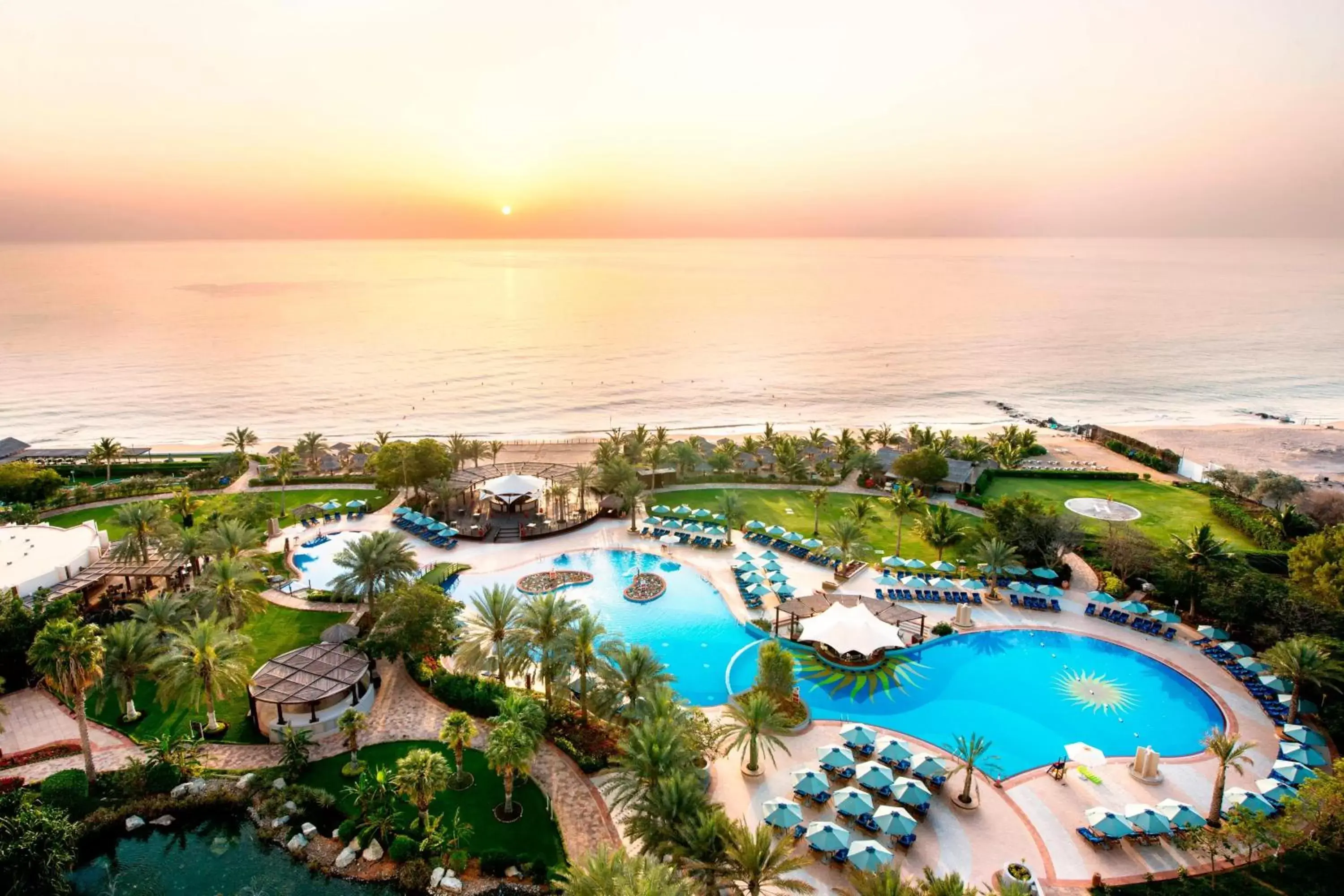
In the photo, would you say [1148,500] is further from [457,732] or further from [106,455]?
[106,455]

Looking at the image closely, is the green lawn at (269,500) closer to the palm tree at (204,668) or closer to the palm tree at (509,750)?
the palm tree at (204,668)

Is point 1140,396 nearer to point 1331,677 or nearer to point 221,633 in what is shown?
point 1331,677

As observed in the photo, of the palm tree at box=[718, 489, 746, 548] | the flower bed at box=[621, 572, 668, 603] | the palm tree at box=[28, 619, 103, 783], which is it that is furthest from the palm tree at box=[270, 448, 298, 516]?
the palm tree at box=[718, 489, 746, 548]

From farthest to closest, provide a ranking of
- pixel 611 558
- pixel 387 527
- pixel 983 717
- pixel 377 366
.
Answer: pixel 377 366, pixel 387 527, pixel 611 558, pixel 983 717

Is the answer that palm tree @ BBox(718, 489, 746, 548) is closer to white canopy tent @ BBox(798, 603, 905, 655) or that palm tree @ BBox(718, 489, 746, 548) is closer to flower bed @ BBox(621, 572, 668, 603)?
flower bed @ BBox(621, 572, 668, 603)

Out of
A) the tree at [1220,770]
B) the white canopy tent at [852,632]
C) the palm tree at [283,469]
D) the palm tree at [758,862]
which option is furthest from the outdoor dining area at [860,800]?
the palm tree at [283,469]

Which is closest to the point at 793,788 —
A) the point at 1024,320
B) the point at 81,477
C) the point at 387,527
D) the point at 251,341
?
the point at 387,527
